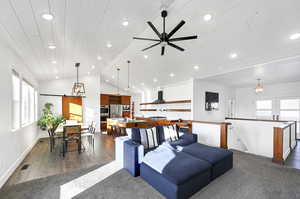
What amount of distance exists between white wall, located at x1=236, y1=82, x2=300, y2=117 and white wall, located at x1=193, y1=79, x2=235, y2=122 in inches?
34.9

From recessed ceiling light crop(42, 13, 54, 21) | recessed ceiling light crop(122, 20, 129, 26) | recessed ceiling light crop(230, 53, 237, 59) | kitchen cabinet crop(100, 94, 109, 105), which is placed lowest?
kitchen cabinet crop(100, 94, 109, 105)

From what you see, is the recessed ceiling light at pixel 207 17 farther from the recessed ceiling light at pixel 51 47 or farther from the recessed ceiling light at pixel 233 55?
the recessed ceiling light at pixel 51 47

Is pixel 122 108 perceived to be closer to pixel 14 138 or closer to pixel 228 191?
pixel 14 138

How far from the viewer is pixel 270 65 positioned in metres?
4.56

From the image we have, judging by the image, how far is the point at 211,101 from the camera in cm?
702

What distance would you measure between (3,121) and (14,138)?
84 centimetres

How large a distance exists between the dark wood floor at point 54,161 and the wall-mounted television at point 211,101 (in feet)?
15.8

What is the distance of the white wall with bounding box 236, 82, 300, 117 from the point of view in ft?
22.2

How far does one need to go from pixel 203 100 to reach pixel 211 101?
544mm

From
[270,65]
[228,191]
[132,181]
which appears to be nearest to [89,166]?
[132,181]

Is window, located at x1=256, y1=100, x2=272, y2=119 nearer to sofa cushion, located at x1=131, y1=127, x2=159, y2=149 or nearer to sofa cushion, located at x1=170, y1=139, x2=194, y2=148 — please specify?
sofa cushion, located at x1=170, y1=139, x2=194, y2=148

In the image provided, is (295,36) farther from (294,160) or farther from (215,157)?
(215,157)

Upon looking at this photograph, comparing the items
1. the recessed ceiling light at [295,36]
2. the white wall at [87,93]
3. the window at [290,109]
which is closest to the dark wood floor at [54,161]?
the white wall at [87,93]

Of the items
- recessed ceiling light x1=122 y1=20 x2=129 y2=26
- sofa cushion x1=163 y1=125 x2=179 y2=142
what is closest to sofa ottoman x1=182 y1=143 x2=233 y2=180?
sofa cushion x1=163 y1=125 x2=179 y2=142
